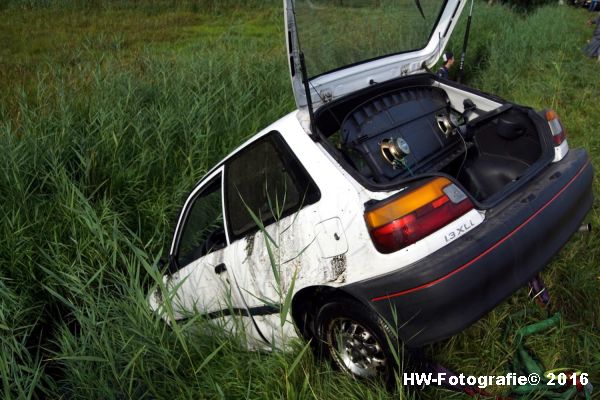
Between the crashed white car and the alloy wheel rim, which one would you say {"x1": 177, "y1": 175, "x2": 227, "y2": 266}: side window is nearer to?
the crashed white car

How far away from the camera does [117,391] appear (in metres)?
2.30

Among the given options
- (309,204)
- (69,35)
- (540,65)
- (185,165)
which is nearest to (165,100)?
(185,165)

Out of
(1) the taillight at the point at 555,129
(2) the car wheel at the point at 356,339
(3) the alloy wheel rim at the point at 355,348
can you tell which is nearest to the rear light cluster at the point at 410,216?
(2) the car wheel at the point at 356,339

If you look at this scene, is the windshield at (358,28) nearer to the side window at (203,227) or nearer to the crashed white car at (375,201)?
the crashed white car at (375,201)

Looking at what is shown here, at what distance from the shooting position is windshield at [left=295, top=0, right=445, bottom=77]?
107 inches

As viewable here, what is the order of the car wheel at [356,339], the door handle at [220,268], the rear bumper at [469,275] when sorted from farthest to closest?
the door handle at [220,268] < the car wheel at [356,339] < the rear bumper at [469,275]

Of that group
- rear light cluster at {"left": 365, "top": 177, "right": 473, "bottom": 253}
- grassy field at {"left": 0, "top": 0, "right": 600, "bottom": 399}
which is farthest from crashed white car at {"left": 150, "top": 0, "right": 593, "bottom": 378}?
grassy field at {"left": 0, "top": 0, "right": 600, "bottom": 399}

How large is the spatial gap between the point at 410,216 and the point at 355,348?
0.71m

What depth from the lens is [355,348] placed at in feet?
7.55

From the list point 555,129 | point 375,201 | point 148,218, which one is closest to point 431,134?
point 555,129

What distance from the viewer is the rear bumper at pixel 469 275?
1961mm

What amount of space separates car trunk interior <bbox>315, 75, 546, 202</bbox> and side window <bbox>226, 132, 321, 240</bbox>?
314 millimetres

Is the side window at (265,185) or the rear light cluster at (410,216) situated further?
the side window at (265,185)

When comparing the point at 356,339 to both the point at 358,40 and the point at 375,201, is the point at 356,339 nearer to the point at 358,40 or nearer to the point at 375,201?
the point at 375,201
